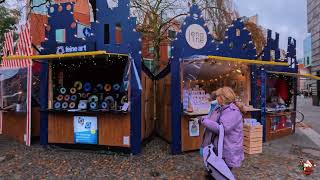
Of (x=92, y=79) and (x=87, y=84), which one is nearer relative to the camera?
(x=87, y=84)

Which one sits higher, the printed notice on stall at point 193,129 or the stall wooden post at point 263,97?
the stall wooden post at point 263,97

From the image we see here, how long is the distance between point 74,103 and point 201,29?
12.4 feet

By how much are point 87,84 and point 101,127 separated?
1484 millimetres

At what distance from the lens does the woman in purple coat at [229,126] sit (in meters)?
5.00

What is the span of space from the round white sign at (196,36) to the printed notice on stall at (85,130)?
2984 millimetres

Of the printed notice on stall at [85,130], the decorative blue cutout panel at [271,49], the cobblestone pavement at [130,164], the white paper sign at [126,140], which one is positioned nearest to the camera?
the cobblestone pavement at [130,164]

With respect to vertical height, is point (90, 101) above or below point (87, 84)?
below

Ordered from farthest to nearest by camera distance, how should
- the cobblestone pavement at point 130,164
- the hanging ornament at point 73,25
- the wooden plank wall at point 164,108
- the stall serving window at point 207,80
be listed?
1. the wooden plank wall at point 164,108
2. the stall serving window at point 207,80
3. the hanging ornament at point 73,25
4. the cobblestone pavement at point 130,164

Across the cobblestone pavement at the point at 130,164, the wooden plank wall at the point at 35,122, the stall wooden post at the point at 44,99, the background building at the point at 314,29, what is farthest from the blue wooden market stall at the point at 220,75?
the background building at the point at 314,29

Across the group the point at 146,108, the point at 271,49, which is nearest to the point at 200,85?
the point at 146,108

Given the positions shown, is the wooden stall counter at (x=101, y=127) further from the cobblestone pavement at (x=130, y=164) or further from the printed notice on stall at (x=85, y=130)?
the cobblestone pavement at (x=130, y=164)

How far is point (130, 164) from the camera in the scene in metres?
7.65

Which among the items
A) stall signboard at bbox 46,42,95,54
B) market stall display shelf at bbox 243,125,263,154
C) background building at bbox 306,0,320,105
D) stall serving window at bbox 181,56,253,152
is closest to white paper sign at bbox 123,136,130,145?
stall serving window at bbox 181,56,253,152

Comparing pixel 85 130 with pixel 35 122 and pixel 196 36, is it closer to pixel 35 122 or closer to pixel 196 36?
pixel 35 122
